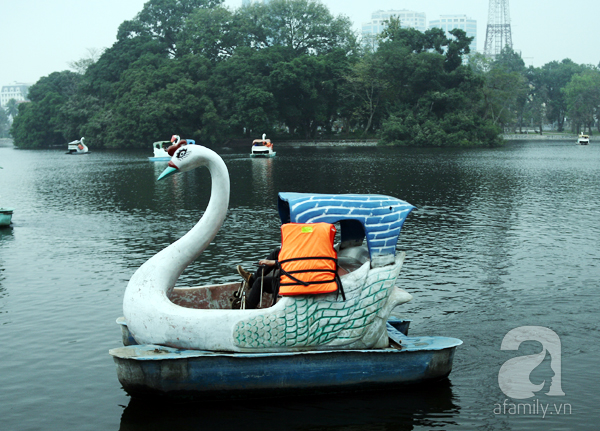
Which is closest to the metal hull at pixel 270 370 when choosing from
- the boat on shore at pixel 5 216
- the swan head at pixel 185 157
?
the swan head at pixel 185 157

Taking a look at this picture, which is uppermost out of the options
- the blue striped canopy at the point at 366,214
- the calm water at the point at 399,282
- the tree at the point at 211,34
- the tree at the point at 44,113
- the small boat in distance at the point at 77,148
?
the tree at the point at 211,34

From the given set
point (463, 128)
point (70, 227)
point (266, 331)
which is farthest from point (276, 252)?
point (463, 128)

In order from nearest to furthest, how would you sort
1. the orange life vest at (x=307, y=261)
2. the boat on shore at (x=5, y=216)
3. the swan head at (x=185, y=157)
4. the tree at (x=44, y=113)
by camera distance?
the orange life vest at (x=307, y=261), the swan head at (x=185, y=157), the boat on shore at (x=5, y=216), the tree at (x=44, y=113)

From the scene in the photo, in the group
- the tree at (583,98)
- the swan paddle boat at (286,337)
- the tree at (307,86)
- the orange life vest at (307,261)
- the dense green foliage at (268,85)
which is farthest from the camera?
→ the tree at (583,98)

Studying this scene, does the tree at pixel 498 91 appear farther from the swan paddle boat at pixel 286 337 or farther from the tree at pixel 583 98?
the swan paddle boat at pixel 286 337

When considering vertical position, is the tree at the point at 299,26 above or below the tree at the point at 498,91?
above

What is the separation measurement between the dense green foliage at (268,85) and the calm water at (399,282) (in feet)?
155

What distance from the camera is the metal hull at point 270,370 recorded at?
26.1 ft

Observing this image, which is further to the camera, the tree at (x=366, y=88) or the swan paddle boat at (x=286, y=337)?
the tree at (x=366, y=88)

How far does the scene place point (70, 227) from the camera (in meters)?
23.2

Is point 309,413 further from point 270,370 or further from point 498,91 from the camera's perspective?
point 498,91

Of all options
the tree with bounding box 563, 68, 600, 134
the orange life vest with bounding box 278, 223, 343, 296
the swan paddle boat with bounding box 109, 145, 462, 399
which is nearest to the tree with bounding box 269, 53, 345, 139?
the tree with bounding box 563, 68, 600, 134

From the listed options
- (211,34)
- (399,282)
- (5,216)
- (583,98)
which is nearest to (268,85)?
(211,34)

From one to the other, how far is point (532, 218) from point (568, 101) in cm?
10645
